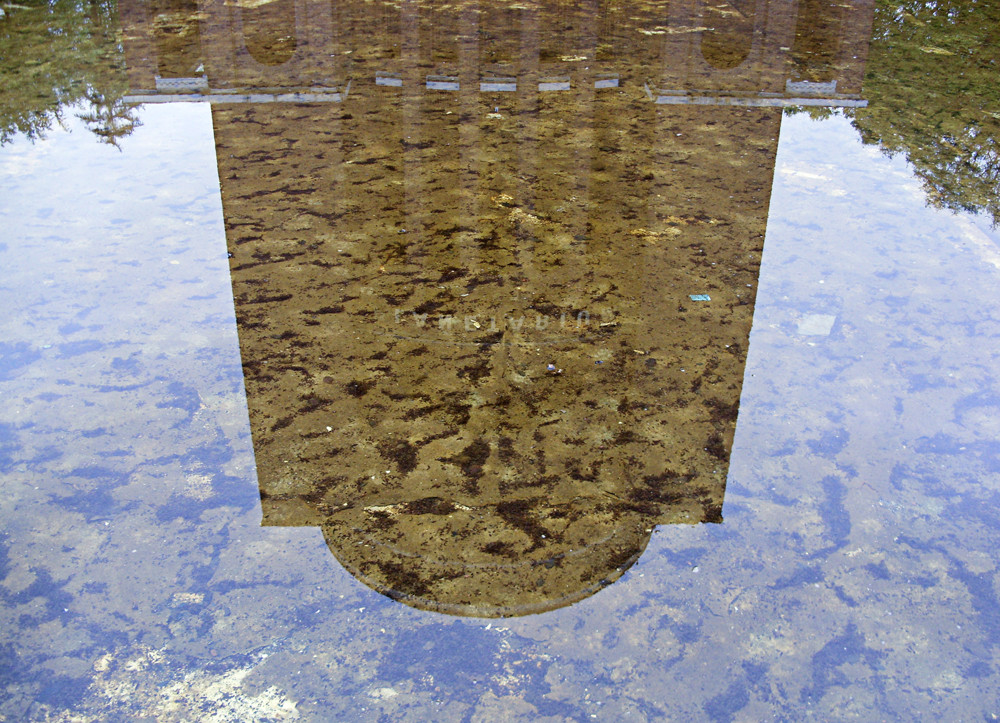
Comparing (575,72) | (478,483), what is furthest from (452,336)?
(575,72)

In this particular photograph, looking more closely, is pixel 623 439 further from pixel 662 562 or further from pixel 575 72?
pixel 575 72

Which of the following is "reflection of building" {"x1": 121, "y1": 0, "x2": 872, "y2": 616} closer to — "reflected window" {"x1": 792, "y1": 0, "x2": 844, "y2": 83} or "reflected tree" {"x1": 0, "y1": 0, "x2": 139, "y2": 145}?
"reflected window" {"x1": 792, "y1": 0, "x2": 844, "y2": 83}

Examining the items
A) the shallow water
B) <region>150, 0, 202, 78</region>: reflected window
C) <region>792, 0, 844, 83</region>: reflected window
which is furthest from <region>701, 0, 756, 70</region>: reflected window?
<region>150, 0, 202, 78</region>: reflected window

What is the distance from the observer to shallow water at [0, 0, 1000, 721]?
4.60 feet

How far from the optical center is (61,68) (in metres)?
4.13

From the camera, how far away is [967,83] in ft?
13.5

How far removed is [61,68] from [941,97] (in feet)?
14.7

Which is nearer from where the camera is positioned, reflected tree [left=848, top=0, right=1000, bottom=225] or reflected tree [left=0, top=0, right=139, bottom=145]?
reflected tree [left=848, top=0, right=1000, bottom=225]

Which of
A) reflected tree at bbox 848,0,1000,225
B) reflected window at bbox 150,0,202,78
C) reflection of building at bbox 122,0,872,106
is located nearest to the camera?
reflected tree at bbox 848,0,1000,225

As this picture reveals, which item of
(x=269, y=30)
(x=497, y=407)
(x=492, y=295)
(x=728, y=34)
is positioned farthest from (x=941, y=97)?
(x=269, y=30)

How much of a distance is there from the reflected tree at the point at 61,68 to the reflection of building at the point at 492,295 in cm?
27

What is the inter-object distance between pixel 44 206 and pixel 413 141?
56.4 inches

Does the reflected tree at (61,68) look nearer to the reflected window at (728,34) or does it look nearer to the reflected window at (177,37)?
the reflected window at (177,37)

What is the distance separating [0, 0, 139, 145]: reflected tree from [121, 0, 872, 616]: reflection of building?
267mm
